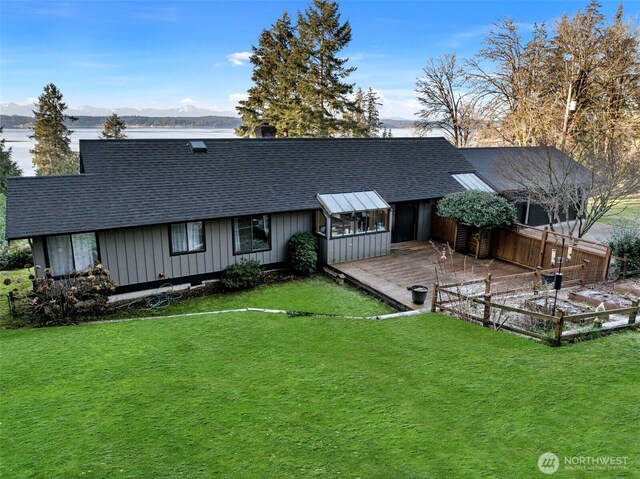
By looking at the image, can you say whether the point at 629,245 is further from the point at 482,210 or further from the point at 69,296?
the point at 69,296

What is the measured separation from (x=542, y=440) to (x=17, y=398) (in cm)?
705

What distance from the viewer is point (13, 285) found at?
13250mm

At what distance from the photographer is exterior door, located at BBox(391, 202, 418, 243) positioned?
1655cm

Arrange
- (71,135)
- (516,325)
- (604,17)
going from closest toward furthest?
1. (516,325)
2. (604,17)
3. (71,135)

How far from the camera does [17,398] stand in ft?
19.9

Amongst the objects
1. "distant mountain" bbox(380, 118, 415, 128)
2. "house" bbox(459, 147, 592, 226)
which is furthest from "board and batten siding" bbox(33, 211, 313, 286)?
"distant mountain" bbox(380, 118, 415, 128)

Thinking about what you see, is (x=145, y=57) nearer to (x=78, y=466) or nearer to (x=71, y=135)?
(x=71, y=135)

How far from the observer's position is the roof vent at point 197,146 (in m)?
14.4

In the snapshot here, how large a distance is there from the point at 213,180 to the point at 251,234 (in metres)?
2.16

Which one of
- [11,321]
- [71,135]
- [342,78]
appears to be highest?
[342,78]

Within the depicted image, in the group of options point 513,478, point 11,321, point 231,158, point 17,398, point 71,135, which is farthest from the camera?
point 71,135

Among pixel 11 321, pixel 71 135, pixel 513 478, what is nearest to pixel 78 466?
pixel 513 478

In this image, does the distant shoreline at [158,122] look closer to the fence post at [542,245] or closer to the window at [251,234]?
the fence post at [542,245]

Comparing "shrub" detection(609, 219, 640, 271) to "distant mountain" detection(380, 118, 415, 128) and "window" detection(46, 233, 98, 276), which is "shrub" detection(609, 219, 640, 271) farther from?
"distant mountain" detection(380, 118, 415, 128)
